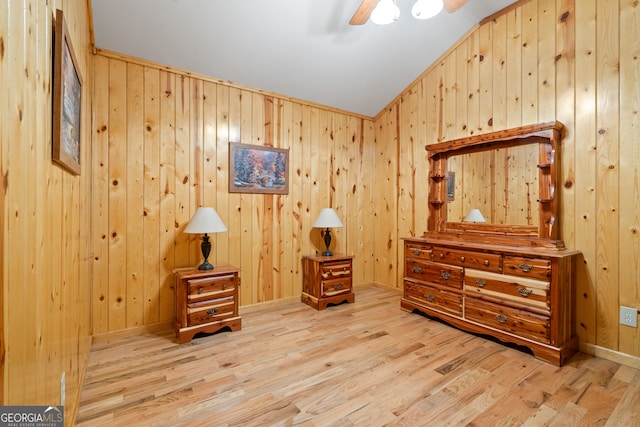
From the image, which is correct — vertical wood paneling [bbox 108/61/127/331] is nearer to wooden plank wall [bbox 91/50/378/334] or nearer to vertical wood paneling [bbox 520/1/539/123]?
wooden plank wall [bbox 91/50/378/334]

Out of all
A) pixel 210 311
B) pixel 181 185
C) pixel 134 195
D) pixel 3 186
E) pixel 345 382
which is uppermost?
pixel 181 185

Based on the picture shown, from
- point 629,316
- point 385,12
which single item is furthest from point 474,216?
point 385,12

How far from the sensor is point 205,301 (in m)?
2.61

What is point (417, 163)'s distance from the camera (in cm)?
369

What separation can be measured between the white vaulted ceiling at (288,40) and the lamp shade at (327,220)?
1.42 meters

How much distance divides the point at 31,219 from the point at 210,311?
1.94 meters

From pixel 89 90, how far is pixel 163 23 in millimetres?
797

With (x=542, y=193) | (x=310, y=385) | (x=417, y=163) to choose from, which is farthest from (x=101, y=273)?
(x=542, y=193)

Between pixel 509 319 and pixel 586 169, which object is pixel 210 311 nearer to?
pixel 509 319

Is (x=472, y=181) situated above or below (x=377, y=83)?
below

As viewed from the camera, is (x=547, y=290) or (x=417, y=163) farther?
(x=417, y=163)

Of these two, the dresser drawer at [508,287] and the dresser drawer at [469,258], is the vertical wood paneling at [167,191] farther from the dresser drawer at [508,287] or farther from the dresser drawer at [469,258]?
the dresser drawer at [508,287]

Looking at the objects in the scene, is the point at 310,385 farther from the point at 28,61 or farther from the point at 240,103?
the point at 240,103

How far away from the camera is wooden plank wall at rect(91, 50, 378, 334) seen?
2.54 meters
